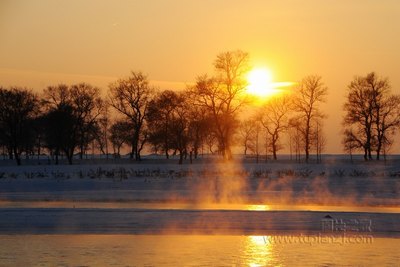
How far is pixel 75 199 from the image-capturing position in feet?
92.9

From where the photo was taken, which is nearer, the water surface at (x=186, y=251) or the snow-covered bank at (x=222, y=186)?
the water surface at (x=186, y=251)

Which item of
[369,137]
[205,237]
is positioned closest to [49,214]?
[205,237]

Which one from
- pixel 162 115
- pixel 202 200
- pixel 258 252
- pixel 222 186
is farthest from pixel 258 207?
pixel 162 115

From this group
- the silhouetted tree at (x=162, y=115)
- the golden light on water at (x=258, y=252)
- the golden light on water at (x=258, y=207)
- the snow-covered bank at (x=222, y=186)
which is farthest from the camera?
the silhouetted tree at (x=162, y=115)

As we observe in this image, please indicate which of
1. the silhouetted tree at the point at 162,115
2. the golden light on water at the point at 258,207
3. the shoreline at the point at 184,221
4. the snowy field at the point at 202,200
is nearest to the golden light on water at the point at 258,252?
the shoreline at the point at 184,221

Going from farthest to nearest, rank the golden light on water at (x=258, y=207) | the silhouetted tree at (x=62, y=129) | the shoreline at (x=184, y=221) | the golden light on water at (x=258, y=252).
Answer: the silhouetted tree at (x=62, y=129) → the golden light on water at (x=258, y=207) → the shoreline at (x=184, y=221) → the golden light on water at (x=258, y=252)

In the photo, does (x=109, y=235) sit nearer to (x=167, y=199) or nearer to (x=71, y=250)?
(x=71, y=250)

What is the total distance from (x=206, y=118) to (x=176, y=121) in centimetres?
396

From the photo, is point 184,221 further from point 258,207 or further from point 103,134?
point 103,134

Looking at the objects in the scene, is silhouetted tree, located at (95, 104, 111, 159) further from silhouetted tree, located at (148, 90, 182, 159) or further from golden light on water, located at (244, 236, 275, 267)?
golden light on water, located at (244, 236, 275, 267)

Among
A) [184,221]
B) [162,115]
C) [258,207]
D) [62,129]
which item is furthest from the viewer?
[162,115]

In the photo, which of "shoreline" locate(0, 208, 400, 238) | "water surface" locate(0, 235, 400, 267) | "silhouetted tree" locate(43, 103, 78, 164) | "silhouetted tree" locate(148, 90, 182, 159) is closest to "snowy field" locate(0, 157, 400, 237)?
"shoreline" locate(0, 208, 400, 238)

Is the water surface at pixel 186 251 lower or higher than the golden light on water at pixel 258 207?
lower

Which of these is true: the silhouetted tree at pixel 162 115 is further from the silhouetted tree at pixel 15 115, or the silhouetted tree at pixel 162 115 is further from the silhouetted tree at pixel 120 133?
the silhouetted tree at pixel 15 115
